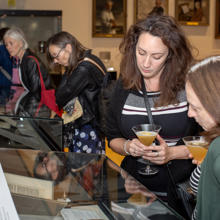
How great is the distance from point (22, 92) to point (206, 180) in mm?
3591

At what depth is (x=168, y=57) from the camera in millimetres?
2551

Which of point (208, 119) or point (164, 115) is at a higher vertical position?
point (208, 119)

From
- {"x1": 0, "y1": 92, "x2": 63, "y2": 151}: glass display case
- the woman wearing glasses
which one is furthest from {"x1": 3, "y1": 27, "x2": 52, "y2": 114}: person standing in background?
{"x1": 0, "y1": 92, "x2": 63, "y2": 151}: glass display case

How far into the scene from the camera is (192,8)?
10.1 m

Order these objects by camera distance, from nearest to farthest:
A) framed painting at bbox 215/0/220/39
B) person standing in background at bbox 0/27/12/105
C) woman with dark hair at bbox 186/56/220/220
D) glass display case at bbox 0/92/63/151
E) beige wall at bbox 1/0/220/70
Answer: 1. woman with dark hair at bbox 186/56/220/220
2. glass display case at bbox 0/92/63/151
3. person standing in background at bbox 0/27/12/105
4. beige wall at bbox 1/0/220/70
5. framed painting at bbox 215/0/220/39

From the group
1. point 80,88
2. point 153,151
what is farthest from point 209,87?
point 80,88

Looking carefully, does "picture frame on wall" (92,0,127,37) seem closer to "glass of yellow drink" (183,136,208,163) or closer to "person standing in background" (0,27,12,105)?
"person standing in background" (0,27,12,105)

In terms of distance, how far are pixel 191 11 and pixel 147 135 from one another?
8.44 metres

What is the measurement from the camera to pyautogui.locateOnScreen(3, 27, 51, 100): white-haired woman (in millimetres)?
4707

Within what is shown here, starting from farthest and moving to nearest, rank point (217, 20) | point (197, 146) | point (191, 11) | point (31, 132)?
point (217, 20) → point (191, 11) → point (31, 132) → point (197, 146)

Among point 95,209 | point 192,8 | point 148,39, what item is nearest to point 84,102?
point 148,39

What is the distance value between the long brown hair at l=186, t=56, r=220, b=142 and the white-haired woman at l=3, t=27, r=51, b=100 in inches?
124

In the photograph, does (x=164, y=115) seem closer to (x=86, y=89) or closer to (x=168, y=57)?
(x=168, y=57)

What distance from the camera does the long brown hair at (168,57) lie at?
245 cm
